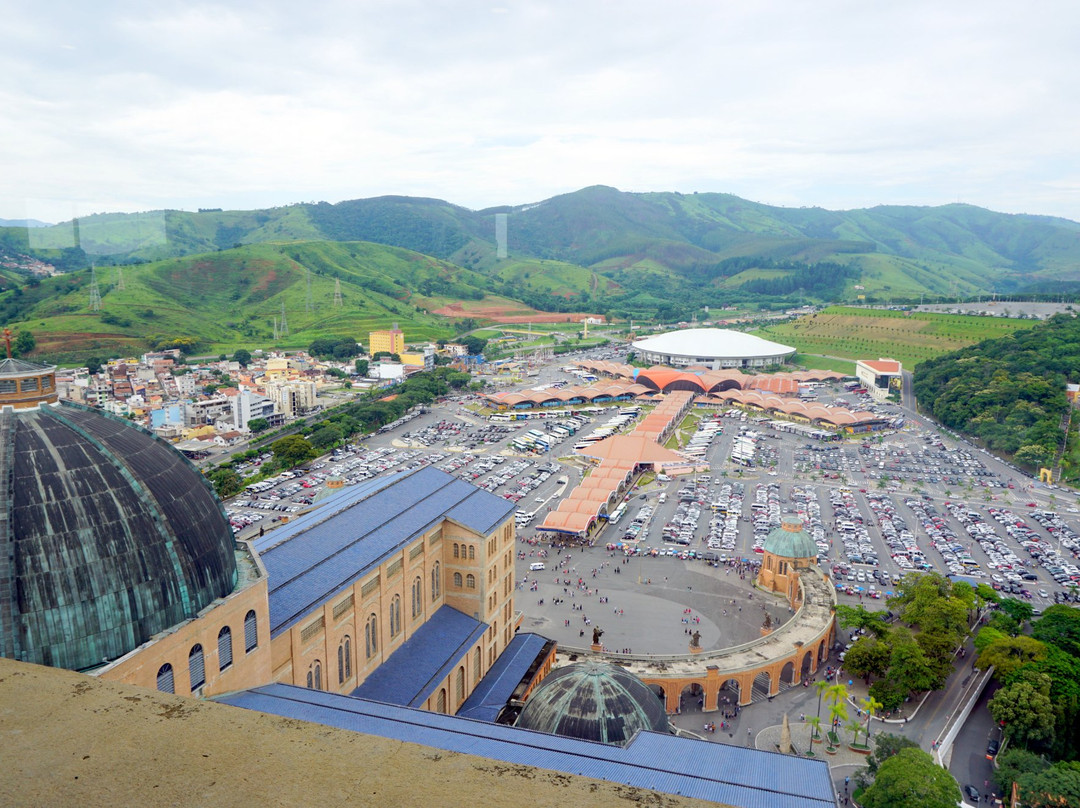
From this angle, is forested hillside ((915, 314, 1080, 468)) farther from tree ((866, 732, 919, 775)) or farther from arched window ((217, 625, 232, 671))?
arched window ((217, 625, 232, 671))

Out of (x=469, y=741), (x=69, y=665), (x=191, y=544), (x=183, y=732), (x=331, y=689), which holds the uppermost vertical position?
(x=183, y=732)

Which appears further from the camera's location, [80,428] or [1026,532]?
[1026,532]

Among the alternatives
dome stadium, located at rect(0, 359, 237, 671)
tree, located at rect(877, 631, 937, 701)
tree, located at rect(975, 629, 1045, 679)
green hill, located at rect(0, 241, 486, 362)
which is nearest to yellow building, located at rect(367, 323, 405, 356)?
green hill, located at rect(0, 241, 486, 362)

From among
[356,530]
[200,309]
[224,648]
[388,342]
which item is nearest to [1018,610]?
[356,530]

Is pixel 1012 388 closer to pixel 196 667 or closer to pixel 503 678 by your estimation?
pixel 503 678

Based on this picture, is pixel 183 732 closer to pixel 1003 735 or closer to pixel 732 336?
pixel 1003 735

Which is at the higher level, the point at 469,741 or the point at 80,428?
the point at 80,428

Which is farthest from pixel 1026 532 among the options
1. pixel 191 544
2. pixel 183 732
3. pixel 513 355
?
pixel 513 355
